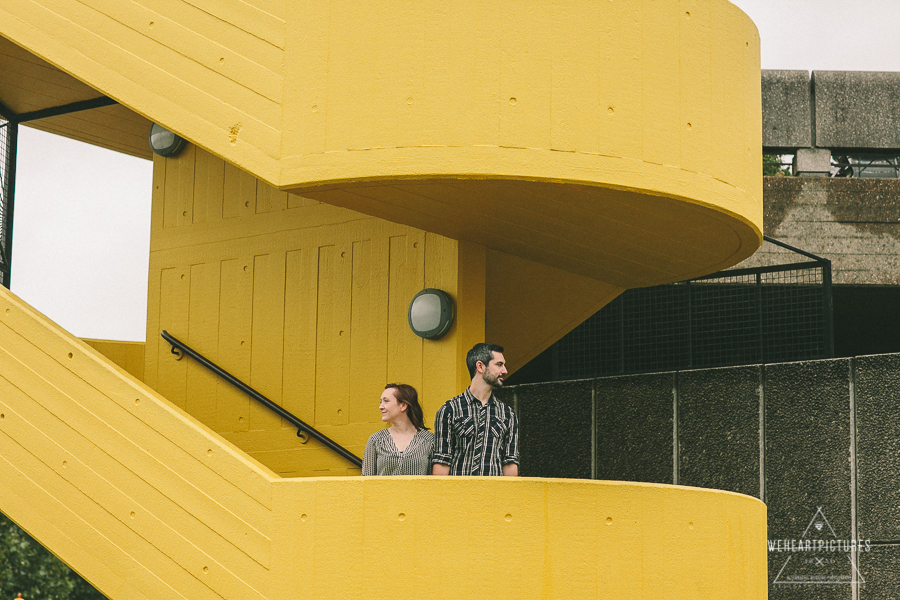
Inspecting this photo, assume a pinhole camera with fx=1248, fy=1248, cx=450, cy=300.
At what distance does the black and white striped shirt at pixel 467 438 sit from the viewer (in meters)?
7.21

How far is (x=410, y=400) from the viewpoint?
7.27 metres


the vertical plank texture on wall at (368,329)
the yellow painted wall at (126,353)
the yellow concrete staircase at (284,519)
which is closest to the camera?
the yellow concrete staircase at (284,519)

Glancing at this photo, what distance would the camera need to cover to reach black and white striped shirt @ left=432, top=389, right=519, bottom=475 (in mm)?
7207

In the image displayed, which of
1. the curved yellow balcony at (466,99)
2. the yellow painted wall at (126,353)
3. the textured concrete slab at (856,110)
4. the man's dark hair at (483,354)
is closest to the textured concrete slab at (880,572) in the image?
the curved yellow balcony at (466,99)

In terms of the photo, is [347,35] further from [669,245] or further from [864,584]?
[864,584]

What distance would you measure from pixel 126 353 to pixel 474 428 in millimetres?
4728

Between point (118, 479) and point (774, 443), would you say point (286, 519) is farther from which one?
point (774, 443)

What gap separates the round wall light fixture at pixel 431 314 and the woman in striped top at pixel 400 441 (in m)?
1.34

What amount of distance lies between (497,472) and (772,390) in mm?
3738

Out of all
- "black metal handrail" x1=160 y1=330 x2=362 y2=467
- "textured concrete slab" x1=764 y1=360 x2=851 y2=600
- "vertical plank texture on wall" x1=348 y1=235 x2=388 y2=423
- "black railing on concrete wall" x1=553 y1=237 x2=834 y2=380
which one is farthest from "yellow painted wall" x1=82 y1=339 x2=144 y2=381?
"textured concrete slab" x1=764 y1=360 x2=851 y2=600

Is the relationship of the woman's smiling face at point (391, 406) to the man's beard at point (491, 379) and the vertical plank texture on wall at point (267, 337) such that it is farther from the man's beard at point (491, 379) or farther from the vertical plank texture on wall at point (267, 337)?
the vertical plank texture on wall at point (267, 337)

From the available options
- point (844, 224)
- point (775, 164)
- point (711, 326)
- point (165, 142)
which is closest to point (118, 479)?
point (165, 142)

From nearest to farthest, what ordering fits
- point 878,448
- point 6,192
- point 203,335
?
point 878,448
point 203,335
point 6,192

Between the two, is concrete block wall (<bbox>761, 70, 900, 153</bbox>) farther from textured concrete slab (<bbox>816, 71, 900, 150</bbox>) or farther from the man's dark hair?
the man's dark hair
